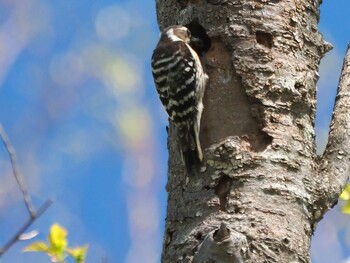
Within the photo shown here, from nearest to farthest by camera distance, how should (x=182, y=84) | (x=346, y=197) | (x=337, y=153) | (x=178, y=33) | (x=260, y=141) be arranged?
(x=260, y=141) → (x=337, y=153) → (x=346, y=197) → (x=178, y=33) → (x=182, y=84)

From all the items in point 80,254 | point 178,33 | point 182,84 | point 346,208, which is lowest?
point 80,254

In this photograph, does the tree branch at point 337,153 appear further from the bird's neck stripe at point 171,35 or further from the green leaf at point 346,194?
the bird's neck stripe at point 171,35

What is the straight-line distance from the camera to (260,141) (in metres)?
3.60

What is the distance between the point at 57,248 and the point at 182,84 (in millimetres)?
1648

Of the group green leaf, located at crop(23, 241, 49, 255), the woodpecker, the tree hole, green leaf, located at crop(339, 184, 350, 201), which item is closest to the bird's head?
the woodpecker

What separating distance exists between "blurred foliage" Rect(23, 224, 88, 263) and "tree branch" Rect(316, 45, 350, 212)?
1.13 m

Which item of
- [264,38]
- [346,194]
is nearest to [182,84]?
[264,38]

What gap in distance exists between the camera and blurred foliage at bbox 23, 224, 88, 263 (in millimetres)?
2965

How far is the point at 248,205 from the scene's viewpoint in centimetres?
335

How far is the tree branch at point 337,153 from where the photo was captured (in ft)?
11.8

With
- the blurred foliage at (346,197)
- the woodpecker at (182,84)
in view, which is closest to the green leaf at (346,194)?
the blurred foliage at (346,197)

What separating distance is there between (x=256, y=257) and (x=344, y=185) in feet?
2.29

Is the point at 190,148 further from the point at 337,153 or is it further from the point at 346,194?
the point at 346,194

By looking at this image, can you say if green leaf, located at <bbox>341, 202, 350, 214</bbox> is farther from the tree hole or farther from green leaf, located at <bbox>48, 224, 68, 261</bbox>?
green leaf, located at <bbox>48, 224, 68, 261</bbox>
